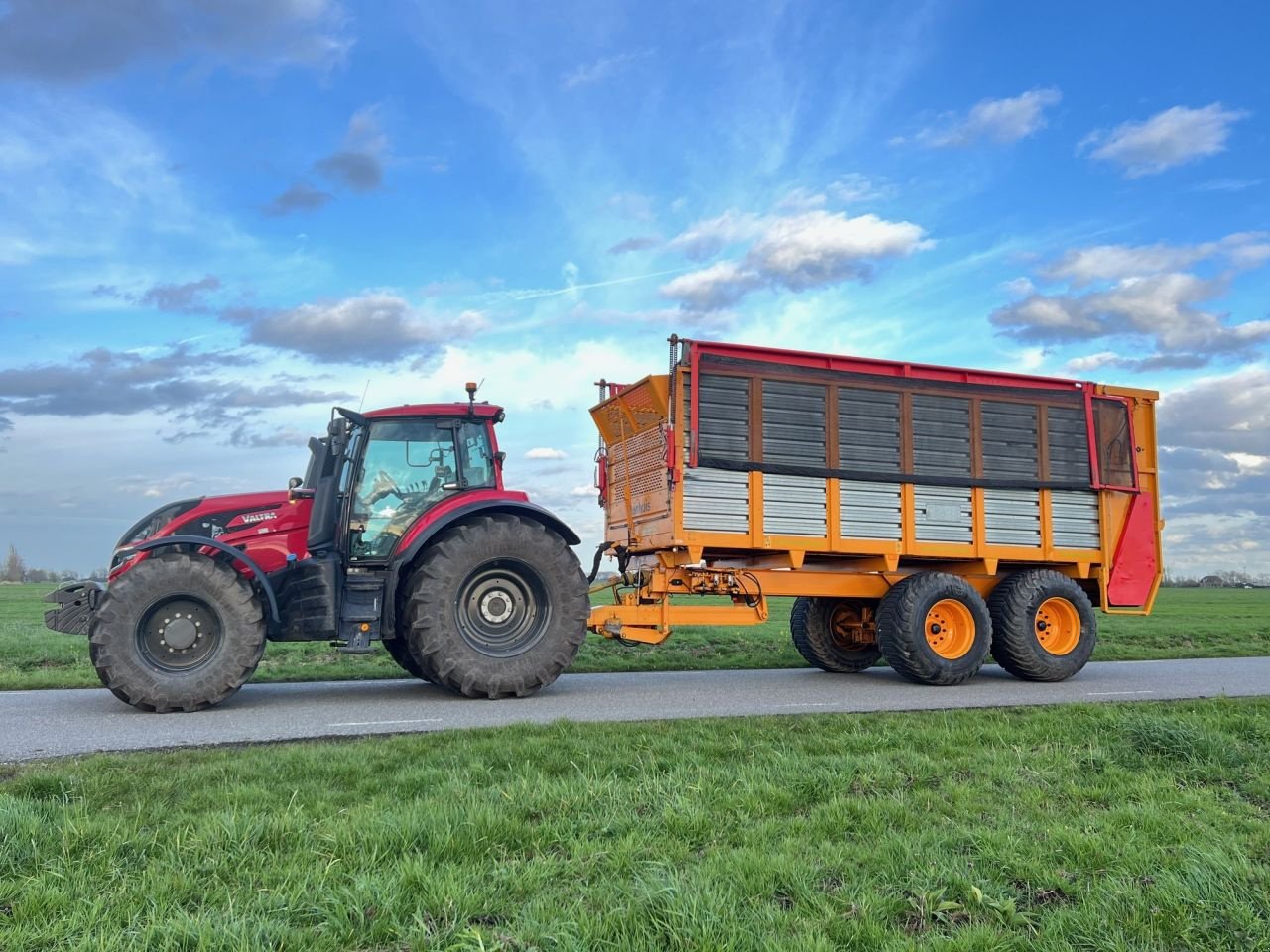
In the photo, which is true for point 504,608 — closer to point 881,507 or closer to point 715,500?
point 715,500

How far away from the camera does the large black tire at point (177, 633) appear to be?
8.20 metres

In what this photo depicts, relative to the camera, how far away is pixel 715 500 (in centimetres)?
1048

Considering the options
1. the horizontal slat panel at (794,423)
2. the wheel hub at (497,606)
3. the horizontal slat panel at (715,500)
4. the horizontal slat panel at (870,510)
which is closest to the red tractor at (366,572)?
the wheel hub at (497,606)

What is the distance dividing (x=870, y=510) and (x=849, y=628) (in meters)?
2.15

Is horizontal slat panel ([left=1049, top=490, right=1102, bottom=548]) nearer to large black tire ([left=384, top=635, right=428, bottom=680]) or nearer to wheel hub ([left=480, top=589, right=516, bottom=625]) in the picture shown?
wheel hub ([left=480, top=589, right=516, bottom=625])

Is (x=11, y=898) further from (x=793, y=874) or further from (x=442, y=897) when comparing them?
(x=793, y=874)

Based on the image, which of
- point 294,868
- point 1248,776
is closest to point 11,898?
point 294,868

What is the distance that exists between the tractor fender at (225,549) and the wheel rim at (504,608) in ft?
5.36

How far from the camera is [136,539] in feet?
31.3

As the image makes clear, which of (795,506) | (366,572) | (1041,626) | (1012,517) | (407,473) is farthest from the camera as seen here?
(1041,626)

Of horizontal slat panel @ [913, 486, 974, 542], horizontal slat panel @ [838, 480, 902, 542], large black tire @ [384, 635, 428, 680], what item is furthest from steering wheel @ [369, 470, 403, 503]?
horizontal slat panel @ [913, 486, 974, 542]

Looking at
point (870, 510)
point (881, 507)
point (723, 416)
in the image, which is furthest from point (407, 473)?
point (881, 507)

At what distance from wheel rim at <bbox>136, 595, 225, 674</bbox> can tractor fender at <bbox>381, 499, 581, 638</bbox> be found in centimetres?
141

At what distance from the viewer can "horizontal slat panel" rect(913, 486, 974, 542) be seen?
1142 centimetres
